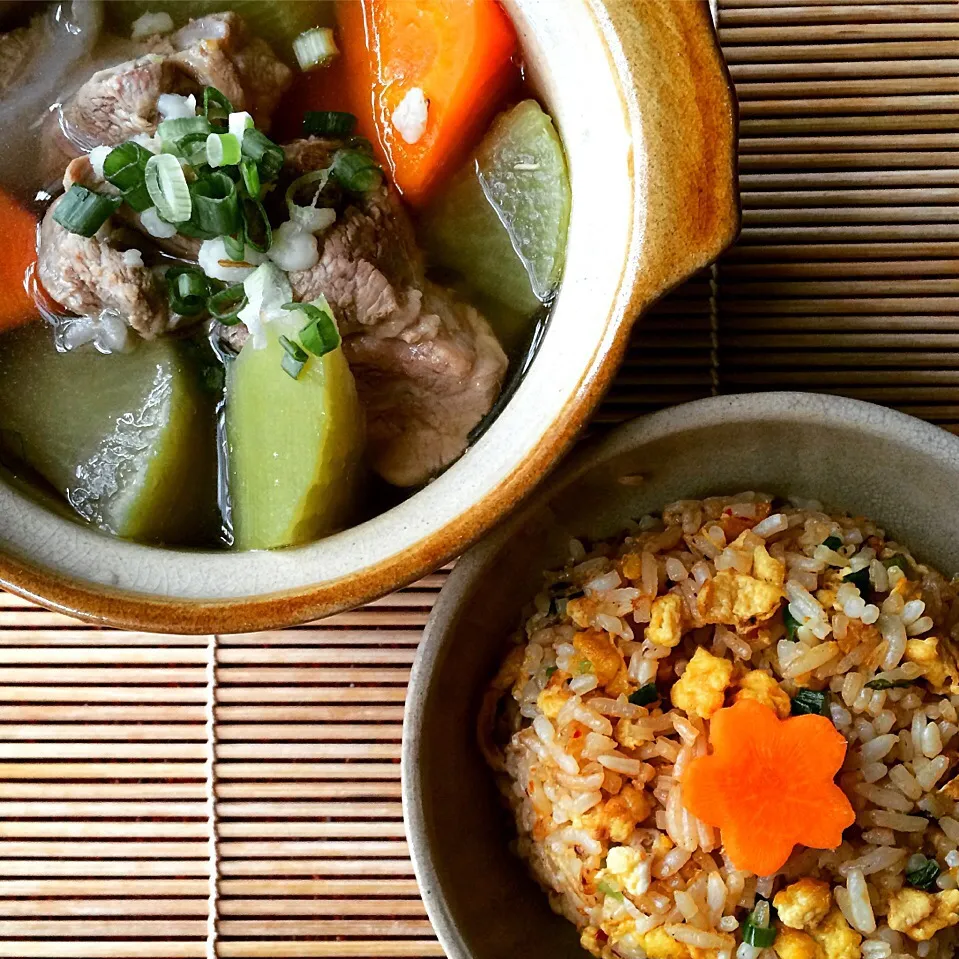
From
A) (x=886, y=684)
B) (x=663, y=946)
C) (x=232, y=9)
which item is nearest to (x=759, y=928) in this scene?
(x=663, y=946)

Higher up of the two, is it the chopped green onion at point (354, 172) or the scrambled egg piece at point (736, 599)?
the chopped green onion at point (354, 172)

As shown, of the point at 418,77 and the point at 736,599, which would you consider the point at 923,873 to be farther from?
the point at 418,77

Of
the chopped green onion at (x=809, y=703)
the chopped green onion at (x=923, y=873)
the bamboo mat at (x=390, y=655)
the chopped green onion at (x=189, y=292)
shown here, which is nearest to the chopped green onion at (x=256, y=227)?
the chopped green onion at (x=189, y=292)

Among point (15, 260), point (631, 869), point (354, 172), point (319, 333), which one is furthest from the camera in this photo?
point (15, 260)

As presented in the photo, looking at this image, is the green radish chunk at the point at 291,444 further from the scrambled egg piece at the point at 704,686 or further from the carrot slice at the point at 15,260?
the scrambled egg piece at the point at 704,686

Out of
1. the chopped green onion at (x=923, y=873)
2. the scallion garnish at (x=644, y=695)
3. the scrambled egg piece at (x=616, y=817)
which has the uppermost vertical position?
the scallion garnish at (x=644, y=695)

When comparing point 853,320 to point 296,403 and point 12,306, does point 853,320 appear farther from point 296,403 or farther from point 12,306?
point 12,306

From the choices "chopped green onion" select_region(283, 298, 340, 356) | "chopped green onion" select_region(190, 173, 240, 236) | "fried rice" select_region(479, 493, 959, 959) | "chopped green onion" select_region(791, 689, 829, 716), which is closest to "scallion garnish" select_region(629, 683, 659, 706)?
"fried rice" select_region(479, 493, 959, 959)
